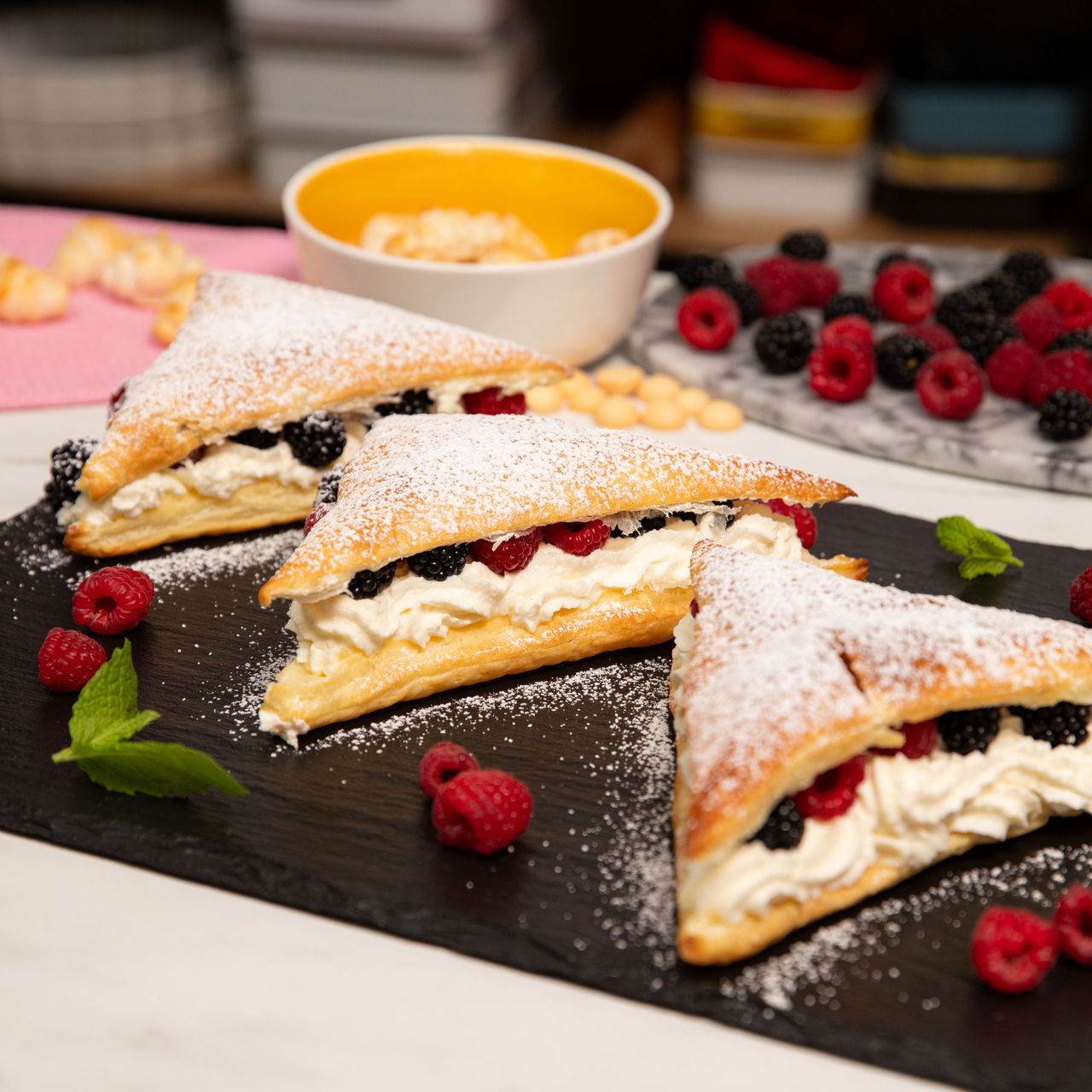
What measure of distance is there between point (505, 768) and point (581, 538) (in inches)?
14.8

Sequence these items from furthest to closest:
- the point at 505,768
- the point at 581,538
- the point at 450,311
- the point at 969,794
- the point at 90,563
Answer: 1. the point at 450,311
2. the point at 90,563
3. the point at 581,538
4. the point at 505,768
5. the point at 969,794

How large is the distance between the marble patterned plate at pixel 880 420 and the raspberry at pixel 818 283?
0.10 feet

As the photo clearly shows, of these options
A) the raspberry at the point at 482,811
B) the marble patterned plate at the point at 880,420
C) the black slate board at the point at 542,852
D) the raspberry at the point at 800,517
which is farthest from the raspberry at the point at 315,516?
the marble patterned plate at the point at 880,420

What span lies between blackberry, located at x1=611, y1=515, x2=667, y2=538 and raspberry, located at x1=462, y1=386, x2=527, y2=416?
49 cm

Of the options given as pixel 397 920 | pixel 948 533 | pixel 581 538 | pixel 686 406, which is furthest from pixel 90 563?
pixel 948 533

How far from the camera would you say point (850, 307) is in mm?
2855

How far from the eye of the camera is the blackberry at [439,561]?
189 cm

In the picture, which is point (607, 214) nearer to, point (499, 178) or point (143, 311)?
point (499, 178)

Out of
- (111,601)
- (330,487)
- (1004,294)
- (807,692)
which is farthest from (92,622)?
(1004,294)

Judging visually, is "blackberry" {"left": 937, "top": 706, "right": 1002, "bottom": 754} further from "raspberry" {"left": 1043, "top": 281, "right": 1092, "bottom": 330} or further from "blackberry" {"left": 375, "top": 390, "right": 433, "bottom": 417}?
"raspberry" {"left": 1043, "top": 281, "right": 1092, "bottom": 330}

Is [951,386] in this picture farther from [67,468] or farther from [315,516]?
[67,468]

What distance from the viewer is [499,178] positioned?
308 cm

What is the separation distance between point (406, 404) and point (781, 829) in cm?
114

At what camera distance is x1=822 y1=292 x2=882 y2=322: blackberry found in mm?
2857
